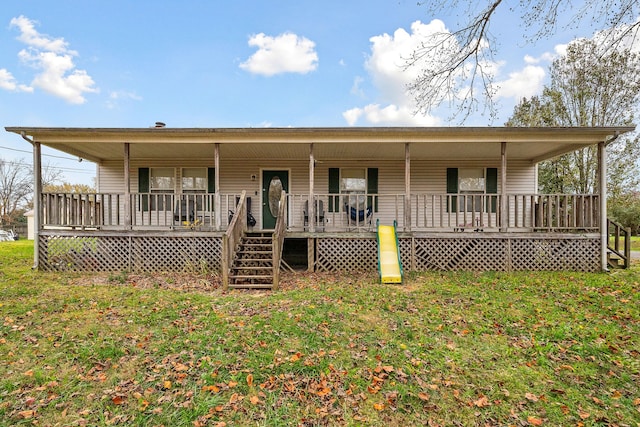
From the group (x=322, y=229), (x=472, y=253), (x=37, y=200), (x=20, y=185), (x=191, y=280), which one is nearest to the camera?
(x=191, y=280)

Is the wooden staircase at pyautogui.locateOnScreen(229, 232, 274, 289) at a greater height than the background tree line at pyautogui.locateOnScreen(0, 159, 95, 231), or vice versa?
the background tree line at pyautogui.locateOnScreen(0, 159, 95, 231)

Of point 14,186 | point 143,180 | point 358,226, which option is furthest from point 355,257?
point 14,186

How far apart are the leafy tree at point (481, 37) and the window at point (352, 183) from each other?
399 cm

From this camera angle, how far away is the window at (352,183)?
421 inches

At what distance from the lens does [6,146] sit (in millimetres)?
34281

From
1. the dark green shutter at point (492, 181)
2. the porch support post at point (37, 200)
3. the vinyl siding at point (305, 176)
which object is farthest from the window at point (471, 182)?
the porch support post at point (37, 200)

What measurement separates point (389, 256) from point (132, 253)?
633 cm

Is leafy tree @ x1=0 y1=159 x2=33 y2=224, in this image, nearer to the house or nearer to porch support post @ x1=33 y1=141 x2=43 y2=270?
porch support post @ x1=33 y1=141 x2=43 y2=270

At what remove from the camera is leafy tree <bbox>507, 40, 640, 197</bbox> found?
1520 centimetres

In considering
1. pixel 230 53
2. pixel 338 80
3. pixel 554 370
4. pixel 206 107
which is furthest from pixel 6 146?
pixel 554 370

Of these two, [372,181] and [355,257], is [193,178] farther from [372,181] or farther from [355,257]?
[355,257]

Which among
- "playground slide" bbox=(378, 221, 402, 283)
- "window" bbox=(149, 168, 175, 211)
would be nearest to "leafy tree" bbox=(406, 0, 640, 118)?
"playground slide" bbox=(378, 221, 402, 283)

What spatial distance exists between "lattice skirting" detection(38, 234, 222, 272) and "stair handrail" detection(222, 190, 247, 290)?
66 cm

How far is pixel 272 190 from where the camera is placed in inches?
426
